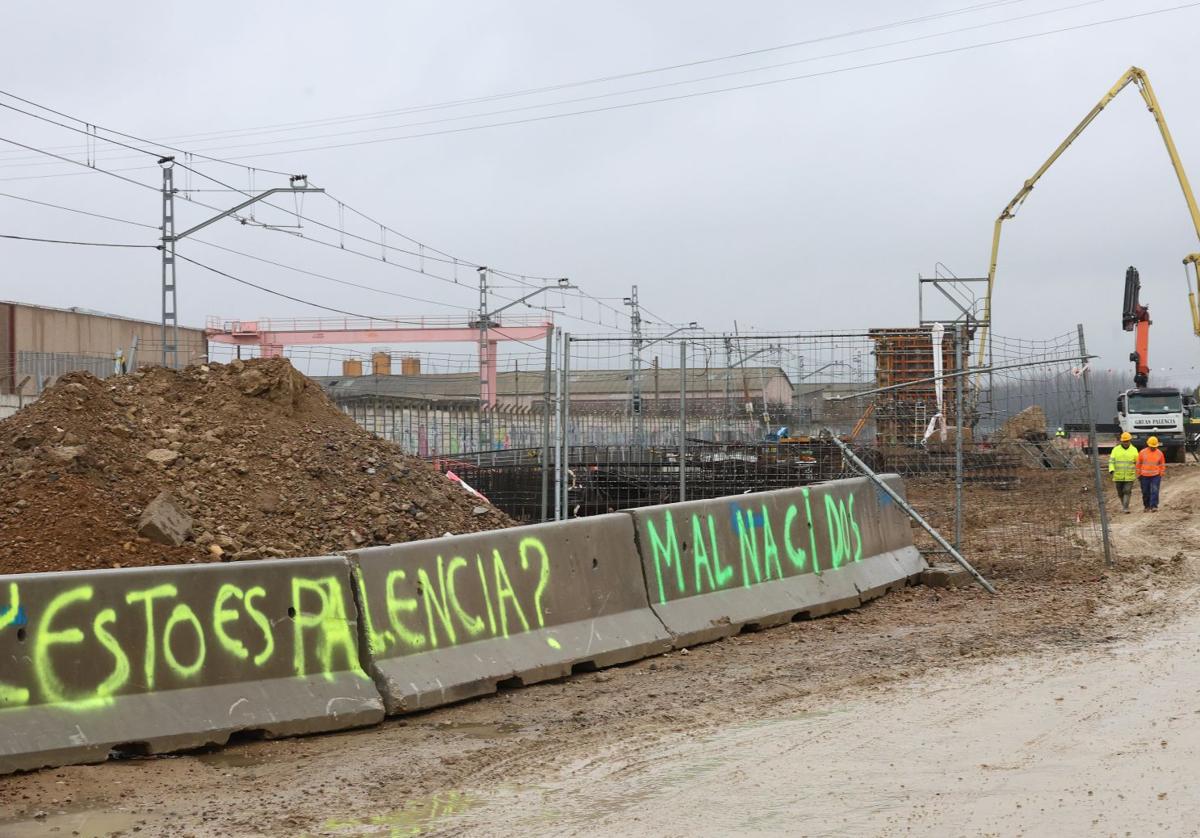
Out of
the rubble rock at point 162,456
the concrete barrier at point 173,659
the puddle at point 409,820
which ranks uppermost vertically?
the rubble rock at point 162,456

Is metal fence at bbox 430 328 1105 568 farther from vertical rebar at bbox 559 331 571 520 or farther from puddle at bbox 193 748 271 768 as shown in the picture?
puddle at bbox 193 748 271 768

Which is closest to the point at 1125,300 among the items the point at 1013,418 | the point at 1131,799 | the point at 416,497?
the point at 1013,418

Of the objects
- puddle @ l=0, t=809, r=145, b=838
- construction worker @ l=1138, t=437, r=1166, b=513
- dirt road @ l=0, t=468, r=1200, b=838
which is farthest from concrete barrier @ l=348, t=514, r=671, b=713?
construction worker @ l=1138, t=437, r=1166, b=513

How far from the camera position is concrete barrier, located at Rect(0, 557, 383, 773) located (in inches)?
239

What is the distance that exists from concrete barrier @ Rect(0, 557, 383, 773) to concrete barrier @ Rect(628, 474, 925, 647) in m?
2.97

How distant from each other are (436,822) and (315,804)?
0.69 metres

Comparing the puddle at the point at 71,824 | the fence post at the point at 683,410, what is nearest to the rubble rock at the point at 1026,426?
the fence post at the point at 683,410

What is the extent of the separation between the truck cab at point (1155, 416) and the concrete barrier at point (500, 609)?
36.4 metres

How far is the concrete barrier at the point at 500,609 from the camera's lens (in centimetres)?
747

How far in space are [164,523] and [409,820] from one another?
6.63 metres

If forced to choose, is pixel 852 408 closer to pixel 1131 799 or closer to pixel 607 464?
pixel 607 464

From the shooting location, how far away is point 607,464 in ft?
55.4

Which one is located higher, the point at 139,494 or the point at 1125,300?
the point at 1125,300

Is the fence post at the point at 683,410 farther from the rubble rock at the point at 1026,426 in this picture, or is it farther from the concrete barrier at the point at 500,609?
the concrete barrier at the point at 500,609
